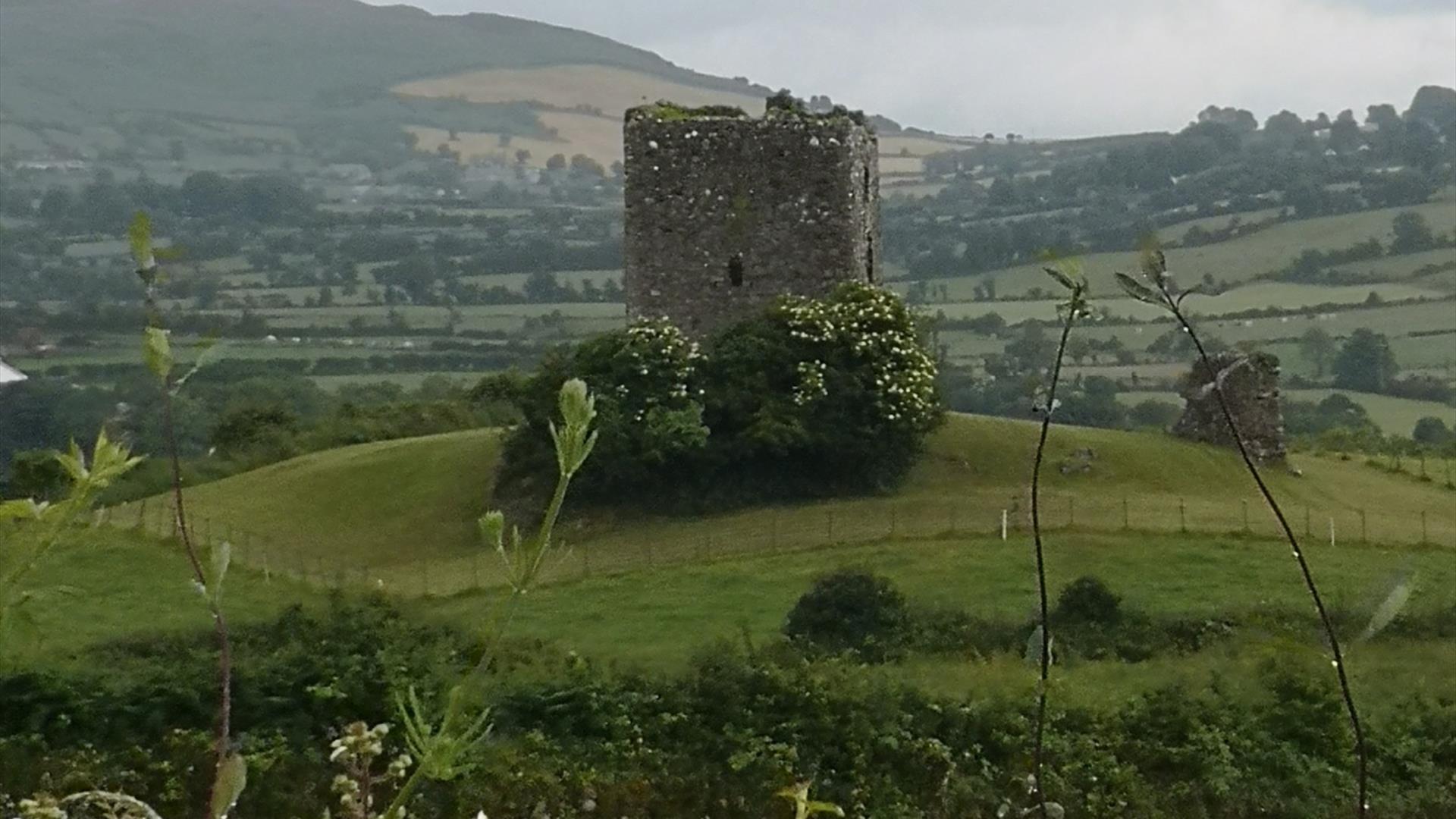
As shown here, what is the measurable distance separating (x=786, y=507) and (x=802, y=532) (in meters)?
1.52

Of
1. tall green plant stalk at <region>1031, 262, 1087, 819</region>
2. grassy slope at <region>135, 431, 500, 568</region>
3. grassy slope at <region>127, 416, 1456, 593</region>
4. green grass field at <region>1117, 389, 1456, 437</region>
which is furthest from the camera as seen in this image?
green grass field at <region>1117, 389, 1456, 437</region>

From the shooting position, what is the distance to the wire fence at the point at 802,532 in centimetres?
2236

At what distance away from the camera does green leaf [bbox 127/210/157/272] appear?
241cm

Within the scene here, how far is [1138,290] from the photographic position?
323cm

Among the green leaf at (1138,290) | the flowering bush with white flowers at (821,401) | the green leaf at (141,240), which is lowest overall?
the flowering bush with white flowers at (821,401)

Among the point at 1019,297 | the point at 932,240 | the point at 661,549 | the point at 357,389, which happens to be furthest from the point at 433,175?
the point at 661,549

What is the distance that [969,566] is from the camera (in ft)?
69.2

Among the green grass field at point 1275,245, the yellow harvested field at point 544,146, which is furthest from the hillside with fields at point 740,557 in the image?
the yellow harvested field at point 544,146

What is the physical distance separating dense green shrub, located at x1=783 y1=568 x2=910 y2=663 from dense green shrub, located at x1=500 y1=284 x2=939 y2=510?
21.5 feet

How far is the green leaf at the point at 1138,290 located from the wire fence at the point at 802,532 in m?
18.1

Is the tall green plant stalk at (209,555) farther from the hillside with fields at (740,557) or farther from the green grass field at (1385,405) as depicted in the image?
the green grass field at (1385,405)

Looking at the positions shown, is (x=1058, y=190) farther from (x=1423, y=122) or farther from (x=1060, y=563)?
(x=1060, y=563)

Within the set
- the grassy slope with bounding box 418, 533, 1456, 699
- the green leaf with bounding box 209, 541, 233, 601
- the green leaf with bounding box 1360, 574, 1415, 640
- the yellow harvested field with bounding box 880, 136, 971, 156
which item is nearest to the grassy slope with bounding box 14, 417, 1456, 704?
the grassy slope with bounding box 418, 533, 1456, 699

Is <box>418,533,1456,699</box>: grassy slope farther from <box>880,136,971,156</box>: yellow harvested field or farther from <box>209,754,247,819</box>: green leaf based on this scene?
<box>880,136,971,156</box>: yellow harvested field
